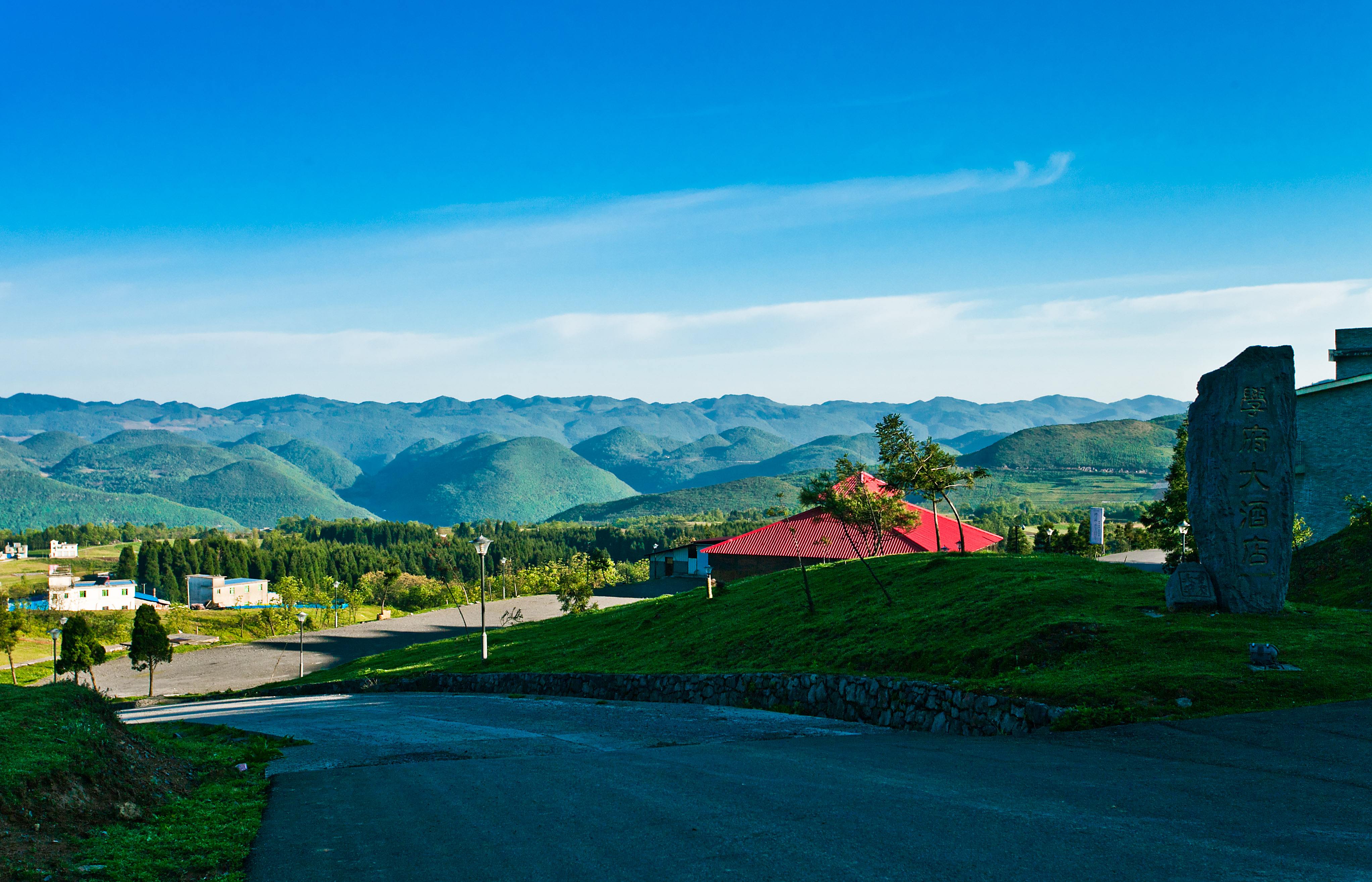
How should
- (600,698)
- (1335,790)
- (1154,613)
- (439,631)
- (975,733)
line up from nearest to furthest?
(1335,790) < (975,733) < (1154,613) < (600,698) < (439,631)

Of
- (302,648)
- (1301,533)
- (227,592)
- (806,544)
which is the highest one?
(1301,533)

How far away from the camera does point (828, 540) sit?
5362 cm

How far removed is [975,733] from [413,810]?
8.57 metres

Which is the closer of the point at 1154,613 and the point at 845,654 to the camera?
the point at 1154,613

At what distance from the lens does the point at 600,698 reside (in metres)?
24.7

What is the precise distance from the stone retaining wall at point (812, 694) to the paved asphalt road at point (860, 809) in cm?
77

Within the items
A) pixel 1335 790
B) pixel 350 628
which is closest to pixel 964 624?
pixel 1335 790

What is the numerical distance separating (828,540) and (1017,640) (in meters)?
38.0

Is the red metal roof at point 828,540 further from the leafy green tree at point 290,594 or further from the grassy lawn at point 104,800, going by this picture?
the leafy green tree at point 290,594

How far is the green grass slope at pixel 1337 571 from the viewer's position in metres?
21.2

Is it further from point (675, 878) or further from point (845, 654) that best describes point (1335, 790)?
point (845, 654)

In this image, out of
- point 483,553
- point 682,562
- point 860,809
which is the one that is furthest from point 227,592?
point 860,809

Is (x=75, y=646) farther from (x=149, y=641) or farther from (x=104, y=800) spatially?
(x=104, y=800)

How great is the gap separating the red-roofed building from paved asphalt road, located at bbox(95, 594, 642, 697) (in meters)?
11.3
